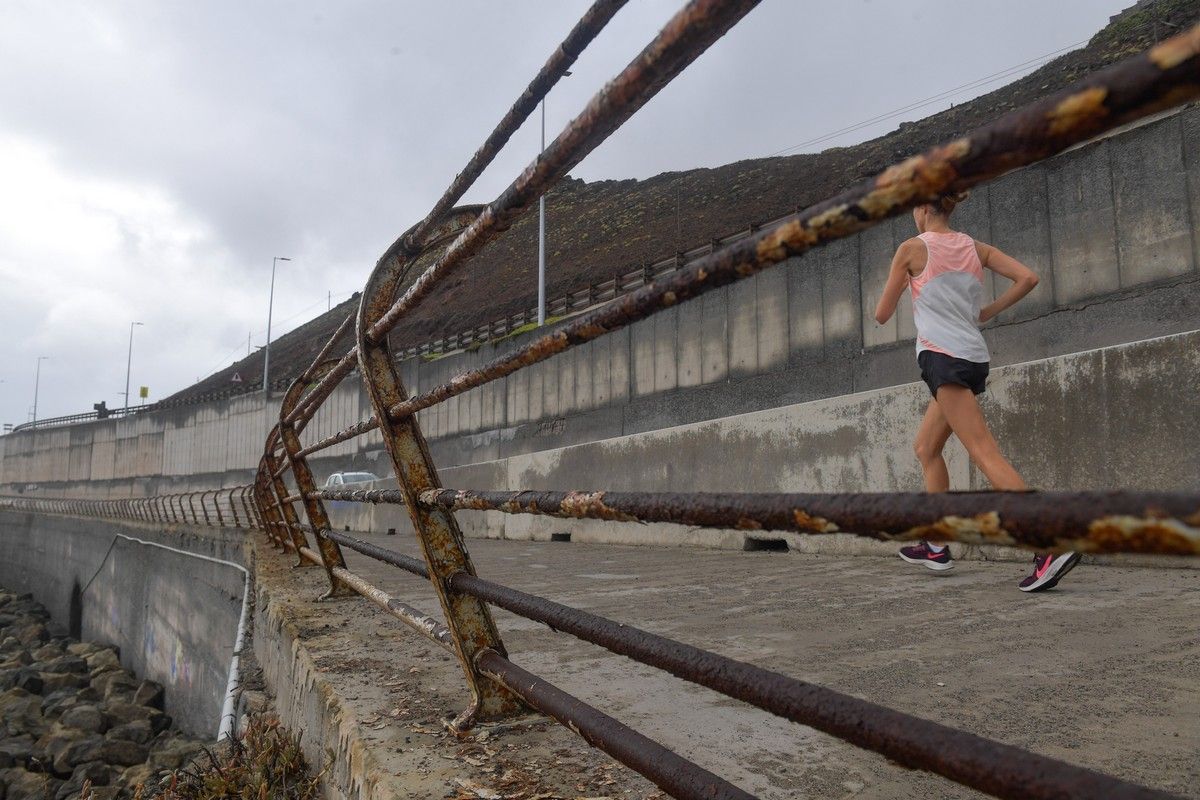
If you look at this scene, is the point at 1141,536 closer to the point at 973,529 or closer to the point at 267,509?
the point at 973,529

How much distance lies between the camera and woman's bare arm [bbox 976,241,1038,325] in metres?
3.11

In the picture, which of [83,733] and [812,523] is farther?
[83,733]

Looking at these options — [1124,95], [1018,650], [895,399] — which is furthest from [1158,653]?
[895,399]

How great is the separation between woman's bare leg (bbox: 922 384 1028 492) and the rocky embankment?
17.3 feet

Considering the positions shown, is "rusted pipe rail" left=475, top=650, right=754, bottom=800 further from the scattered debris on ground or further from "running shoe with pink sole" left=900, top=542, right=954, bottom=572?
"running shoe with pink sole" left=900, top=542, right=954, bottom=572

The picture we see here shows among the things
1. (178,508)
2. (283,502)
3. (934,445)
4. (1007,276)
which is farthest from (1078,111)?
(178,508)

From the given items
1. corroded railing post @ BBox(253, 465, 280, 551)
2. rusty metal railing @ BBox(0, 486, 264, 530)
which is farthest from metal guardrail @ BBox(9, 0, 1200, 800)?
rusty metal railing @ BBox(0, 486, 264, 530)

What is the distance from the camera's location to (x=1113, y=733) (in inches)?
62.1

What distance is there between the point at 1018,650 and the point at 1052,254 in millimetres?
6475

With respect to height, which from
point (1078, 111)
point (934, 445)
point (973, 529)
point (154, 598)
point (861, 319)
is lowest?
point (154, 598)

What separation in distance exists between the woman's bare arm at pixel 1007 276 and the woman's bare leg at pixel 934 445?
480 millimetres

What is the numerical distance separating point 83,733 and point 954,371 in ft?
33.3

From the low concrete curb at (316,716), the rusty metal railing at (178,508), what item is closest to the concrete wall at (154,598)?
the rusty metal railing at (178,508)

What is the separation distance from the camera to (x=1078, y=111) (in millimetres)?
537
